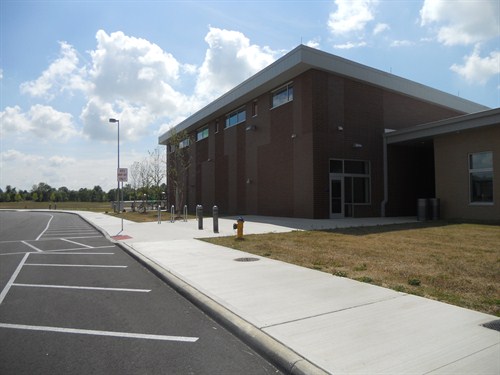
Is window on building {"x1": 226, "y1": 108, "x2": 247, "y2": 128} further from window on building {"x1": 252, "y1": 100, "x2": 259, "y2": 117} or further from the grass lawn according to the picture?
the grass lawn

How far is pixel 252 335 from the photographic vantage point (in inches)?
176

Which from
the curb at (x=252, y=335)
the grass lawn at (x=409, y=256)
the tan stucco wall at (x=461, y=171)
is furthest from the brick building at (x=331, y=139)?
the curb at (x=252, y=335)

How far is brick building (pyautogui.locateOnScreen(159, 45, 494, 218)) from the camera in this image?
2227cm

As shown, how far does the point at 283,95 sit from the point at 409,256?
1754 centimetres

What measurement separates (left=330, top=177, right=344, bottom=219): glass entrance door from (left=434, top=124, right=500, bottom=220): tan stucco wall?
5.13 m

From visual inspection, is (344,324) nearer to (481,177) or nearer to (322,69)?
(481,177)

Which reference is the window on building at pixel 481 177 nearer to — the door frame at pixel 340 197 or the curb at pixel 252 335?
the door frame at pixel 340 197

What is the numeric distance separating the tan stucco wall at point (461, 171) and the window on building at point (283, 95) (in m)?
8.74

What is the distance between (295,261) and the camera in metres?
9.16

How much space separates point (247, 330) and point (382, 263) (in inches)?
193

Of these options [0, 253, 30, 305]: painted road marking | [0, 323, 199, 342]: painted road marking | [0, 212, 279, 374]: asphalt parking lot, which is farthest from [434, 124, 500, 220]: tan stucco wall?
[0, 253, 30, 305]: painted road marking

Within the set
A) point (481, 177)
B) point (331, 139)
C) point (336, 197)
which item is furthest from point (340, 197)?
point (481, 177)

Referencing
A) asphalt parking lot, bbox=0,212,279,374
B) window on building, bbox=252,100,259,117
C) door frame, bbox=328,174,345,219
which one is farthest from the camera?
window on building, bbox=252,100,259,117

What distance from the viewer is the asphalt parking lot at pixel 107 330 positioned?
3.96 metres
